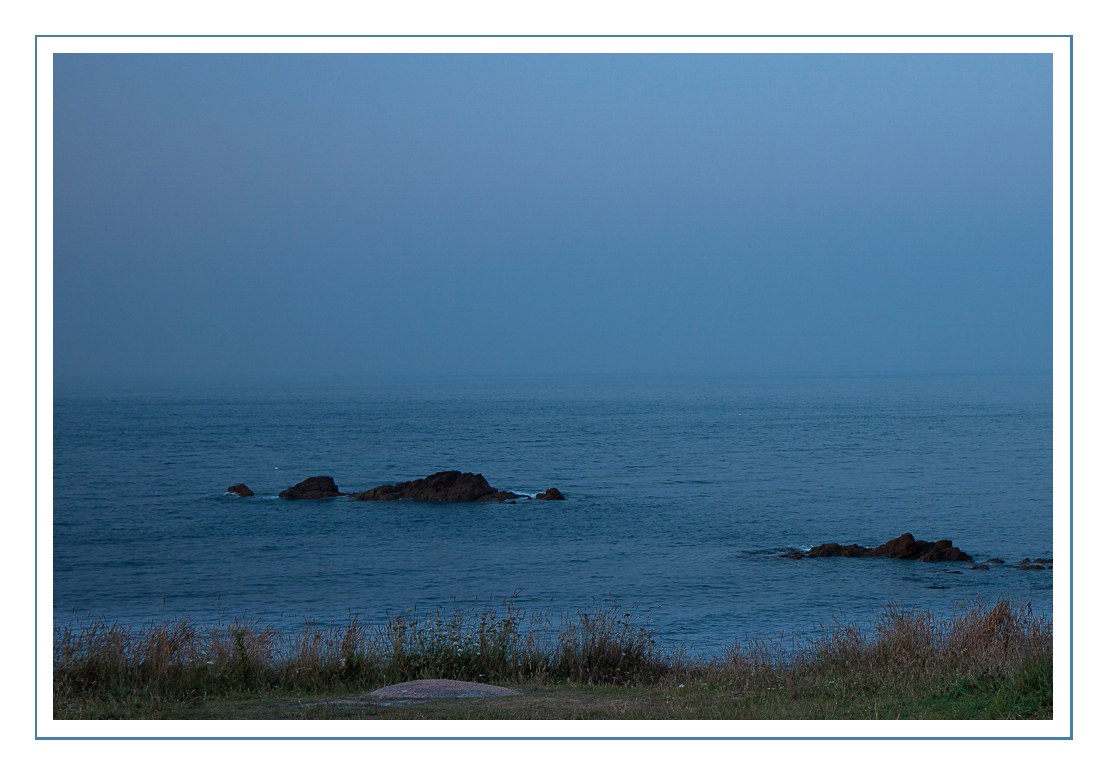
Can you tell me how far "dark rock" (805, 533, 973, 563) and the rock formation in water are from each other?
1560cm

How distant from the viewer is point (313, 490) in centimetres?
4172

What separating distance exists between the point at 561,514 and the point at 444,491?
508 cm

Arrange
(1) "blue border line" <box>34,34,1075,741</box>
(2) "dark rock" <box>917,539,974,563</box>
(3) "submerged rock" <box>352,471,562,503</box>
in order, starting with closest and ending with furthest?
(1) "blue border line" <box>34,34,1075,741</box> < (2) "dark rock" <box>917,539,974,563</box> < (3) "submerged rock" <box>352,471,562,503</box>

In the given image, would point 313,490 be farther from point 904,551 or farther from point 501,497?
point 904,551

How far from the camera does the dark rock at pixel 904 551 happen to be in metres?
26.5

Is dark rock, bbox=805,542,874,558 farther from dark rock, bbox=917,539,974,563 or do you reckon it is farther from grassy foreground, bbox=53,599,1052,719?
grassy foreground, bbox=53,599,1052,719

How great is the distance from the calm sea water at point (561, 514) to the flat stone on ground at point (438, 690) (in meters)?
8.60

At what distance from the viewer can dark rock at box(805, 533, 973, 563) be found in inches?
1043
